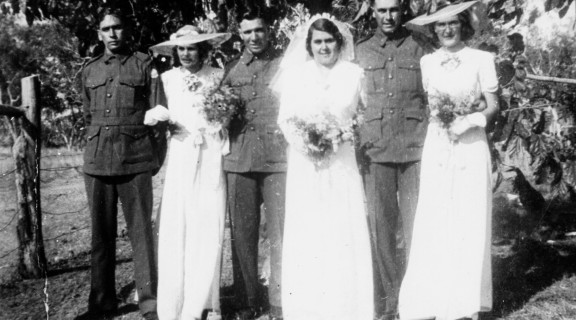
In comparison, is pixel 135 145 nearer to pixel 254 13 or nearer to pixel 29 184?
pixel 254 13

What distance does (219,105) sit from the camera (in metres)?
4.48

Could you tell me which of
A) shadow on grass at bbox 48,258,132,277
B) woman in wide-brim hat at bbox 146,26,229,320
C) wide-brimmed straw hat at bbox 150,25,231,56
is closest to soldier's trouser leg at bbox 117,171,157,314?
woman in wide-brim hat at bbox 146,26,229,320

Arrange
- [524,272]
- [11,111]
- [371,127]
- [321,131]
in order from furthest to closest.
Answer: [524,272] → [11,111] → [371,127] → [321,131]

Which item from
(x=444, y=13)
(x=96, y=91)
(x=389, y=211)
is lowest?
(x=389, y=211)

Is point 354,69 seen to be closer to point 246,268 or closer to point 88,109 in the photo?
point 246,268

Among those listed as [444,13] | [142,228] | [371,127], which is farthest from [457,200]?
[142,228]

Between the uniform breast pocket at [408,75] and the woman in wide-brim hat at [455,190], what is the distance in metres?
0.07

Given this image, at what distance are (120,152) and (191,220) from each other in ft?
2.61

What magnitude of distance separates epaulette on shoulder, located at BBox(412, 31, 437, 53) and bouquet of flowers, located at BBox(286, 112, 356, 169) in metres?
0.93

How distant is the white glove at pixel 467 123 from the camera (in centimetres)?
421

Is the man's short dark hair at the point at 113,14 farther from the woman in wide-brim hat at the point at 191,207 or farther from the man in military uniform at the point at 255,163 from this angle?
the man in military uniform at the point at 255,163

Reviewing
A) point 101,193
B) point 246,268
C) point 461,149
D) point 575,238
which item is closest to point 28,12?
point 101,193

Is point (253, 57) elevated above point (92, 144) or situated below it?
above

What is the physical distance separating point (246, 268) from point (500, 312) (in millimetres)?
2149
